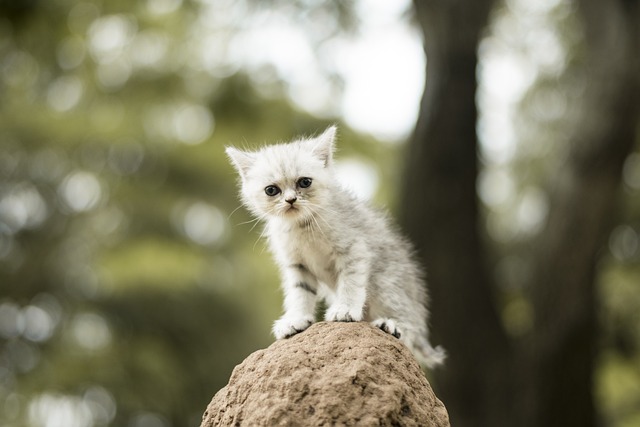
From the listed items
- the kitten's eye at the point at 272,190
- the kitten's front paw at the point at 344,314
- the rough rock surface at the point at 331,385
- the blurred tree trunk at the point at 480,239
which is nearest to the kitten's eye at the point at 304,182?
the kitten's eye at the point at 272,190

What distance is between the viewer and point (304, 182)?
5469 millimetres

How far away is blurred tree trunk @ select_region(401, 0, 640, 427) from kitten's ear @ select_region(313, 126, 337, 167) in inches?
207

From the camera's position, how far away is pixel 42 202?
19906 millimetres

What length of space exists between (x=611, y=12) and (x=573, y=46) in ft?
21.4

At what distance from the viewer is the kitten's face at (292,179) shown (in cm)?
544

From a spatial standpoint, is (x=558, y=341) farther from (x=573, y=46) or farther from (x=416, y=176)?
(x=573, y=46)

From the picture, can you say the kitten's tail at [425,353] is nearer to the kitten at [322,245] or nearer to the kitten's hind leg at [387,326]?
the kitten at [322,245]

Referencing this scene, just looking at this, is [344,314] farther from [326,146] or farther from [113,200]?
[113,200]

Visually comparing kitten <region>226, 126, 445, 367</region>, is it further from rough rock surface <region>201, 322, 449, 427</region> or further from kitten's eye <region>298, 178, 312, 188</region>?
rough rock surface <region>201, 322, 449, 427</region>

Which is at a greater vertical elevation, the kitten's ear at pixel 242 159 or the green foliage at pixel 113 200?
the green foliage at pixel 113 200

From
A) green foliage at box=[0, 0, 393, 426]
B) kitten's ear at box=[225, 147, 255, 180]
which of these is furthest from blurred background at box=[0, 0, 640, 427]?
kitten's ear at box=[225, 147, 255, 180]

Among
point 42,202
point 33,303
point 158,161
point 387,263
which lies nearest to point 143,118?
point 158,161

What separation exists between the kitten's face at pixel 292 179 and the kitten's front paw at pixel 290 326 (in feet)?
2.15

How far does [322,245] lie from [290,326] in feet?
1.97
